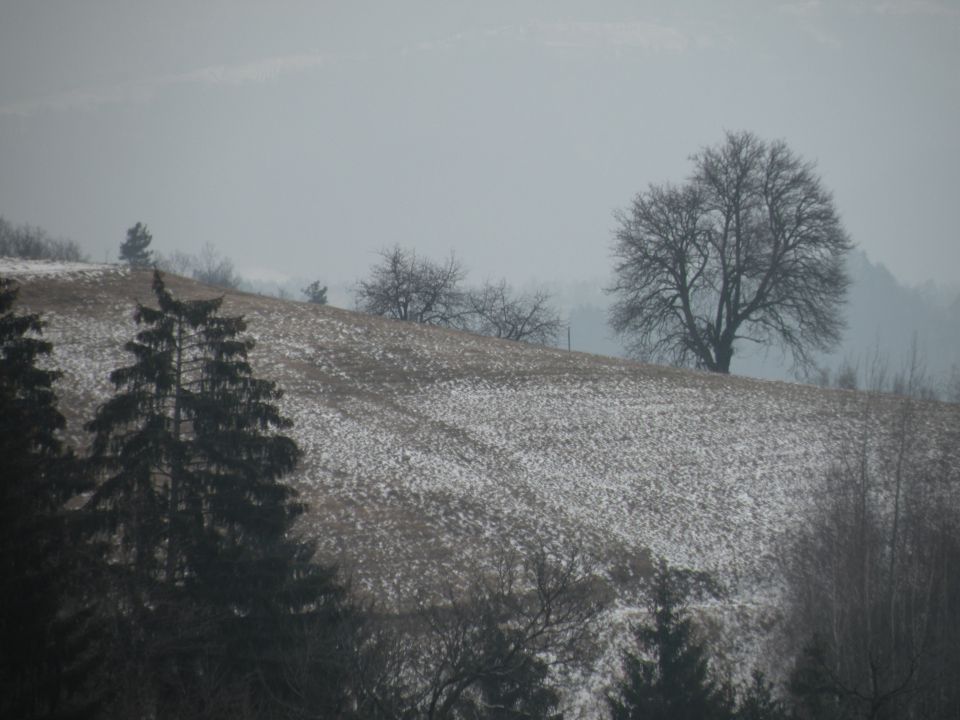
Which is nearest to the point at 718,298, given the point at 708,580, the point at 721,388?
the point at 721,388

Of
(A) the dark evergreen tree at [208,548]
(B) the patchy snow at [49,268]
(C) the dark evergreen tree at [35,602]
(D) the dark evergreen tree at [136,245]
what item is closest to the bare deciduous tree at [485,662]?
(A) the dark evergreen tree at [208,548]

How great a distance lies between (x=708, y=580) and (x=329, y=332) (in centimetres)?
2197

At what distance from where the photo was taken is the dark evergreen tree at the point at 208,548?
1274 cm

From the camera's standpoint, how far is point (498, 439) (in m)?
30.4

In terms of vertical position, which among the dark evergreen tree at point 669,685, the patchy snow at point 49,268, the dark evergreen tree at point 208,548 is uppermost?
the patchy snow at point 49,268

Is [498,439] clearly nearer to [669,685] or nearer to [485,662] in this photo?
[669,685]

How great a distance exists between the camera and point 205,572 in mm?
14148

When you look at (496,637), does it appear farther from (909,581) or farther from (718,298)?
(718,298)

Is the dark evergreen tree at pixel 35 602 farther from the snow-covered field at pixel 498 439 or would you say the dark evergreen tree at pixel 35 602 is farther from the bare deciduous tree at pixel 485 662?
the snow-covered field at pixel 498 439

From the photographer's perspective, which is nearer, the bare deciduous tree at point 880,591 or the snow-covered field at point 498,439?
the bare deciduous tree at point 880,591

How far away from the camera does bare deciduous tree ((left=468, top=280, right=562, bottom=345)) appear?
2263 inches

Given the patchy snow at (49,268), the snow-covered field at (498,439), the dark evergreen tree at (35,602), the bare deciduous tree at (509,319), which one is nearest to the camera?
the dark evergreen tree at (35,602)

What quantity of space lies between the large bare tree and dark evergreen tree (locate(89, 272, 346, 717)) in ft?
110

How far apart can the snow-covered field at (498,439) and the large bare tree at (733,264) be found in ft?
24.7
